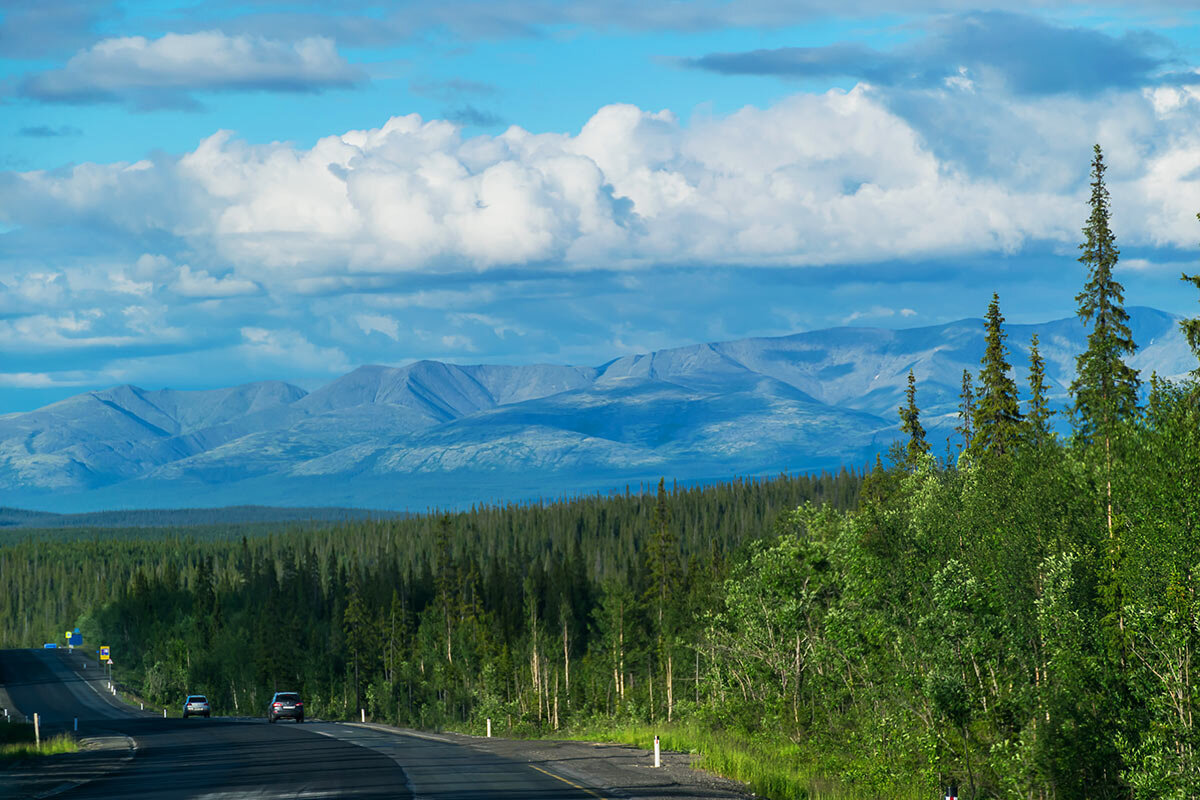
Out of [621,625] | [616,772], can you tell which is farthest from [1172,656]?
[621,625]

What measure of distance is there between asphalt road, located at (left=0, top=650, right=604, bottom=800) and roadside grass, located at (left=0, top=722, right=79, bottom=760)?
2.80 metres

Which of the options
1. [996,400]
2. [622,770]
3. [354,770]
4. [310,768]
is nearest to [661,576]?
[996,400]

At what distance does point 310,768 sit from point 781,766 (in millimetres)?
13648

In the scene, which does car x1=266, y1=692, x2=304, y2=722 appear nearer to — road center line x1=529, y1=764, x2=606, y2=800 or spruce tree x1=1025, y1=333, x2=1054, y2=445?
road center line x1=529, y1=764, x2=606, y2=800

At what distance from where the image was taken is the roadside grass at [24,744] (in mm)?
45622

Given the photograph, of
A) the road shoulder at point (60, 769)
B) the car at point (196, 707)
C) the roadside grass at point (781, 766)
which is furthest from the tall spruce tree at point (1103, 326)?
the car at point (196, 707)

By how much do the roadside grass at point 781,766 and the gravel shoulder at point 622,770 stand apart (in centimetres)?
66

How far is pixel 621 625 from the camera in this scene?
110 metres

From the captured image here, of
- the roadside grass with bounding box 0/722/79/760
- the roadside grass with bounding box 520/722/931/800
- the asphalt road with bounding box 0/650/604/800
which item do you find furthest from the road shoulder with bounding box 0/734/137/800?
the roadside grass with bounding box 520/722/931/800

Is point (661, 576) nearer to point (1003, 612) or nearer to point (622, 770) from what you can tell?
point (622, 770)

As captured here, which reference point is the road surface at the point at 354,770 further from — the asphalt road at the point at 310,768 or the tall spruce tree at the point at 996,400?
the tall spruce tree at the point at 996,400

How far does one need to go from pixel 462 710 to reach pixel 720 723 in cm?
8591

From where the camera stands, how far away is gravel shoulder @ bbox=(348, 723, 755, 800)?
1190 inches

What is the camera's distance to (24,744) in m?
52.1
